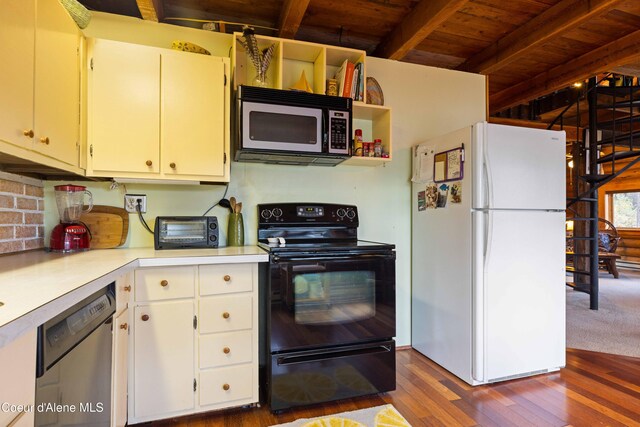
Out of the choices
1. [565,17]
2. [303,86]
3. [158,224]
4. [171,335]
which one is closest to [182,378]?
[171,335]

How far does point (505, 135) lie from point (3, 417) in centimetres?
252

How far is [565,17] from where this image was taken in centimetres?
235

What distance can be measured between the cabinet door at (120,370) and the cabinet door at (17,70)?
0.83 meters

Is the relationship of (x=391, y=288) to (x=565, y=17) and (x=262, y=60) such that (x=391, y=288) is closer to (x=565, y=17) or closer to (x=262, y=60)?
(x=262, y=60)

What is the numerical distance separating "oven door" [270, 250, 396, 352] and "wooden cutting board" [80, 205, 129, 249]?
1.05 m

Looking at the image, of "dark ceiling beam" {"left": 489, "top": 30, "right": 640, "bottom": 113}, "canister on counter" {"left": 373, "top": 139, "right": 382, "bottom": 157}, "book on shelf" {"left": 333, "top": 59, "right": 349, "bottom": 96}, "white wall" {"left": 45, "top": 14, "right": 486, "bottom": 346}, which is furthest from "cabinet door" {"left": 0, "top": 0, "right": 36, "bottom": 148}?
"dark ceiling beam" {"left": 489, "top": 30, "right": 640, "bottom": 113}

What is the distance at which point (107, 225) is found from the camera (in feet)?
6.79

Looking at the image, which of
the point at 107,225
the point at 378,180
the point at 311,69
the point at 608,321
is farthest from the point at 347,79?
the point at 608,321

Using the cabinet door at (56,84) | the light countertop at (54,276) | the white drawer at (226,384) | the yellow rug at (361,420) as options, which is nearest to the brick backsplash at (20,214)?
the light countertop at (54,276)

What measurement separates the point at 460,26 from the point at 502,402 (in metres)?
2.69

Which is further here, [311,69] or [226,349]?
[311,69]

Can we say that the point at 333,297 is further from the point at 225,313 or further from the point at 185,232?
the point at 185,232

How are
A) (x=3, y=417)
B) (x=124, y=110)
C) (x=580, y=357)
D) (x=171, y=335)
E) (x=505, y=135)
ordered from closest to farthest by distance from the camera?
(x=3, y=417), (x=171, y=335), (x=124, y=110), (x=505, y=135), (x=580, y=357)

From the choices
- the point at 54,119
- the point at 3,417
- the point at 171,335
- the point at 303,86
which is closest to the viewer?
the point at 3,417
